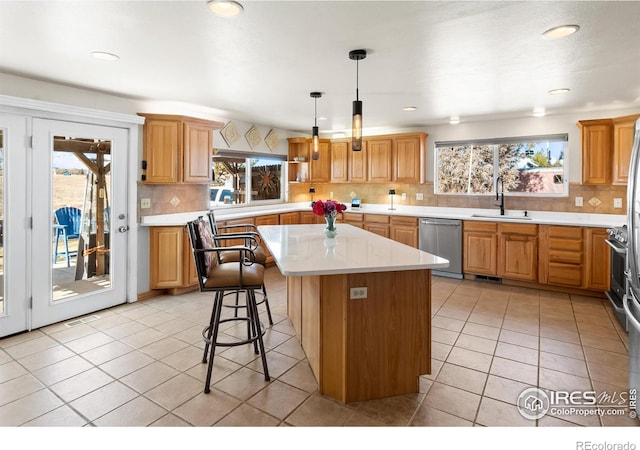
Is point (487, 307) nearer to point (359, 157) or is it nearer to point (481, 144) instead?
point (481, 144)

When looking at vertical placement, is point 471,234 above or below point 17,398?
above

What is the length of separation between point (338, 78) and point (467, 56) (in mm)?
1107

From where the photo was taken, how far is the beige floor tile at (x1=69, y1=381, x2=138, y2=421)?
2.16 meters

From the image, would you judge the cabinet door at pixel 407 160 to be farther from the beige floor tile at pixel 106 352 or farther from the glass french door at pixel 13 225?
the glass french door at pixel 13 225

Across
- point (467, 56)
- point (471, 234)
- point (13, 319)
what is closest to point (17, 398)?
point (13, 319)

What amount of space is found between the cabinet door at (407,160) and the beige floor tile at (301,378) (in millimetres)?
3966

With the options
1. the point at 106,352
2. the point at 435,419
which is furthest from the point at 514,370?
the point at 106,352

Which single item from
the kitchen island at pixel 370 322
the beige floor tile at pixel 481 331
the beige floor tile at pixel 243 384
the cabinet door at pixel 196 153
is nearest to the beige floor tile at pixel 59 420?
the beige floor tile at pixel 243 384

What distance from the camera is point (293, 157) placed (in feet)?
22.0

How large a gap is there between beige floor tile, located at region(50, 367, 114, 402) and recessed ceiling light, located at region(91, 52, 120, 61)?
2277 mm

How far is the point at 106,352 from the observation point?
2934 millimetres

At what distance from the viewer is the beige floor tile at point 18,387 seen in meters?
2.31

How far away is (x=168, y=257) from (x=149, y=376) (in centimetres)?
201

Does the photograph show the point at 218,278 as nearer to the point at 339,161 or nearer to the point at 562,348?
the point at 562,348
